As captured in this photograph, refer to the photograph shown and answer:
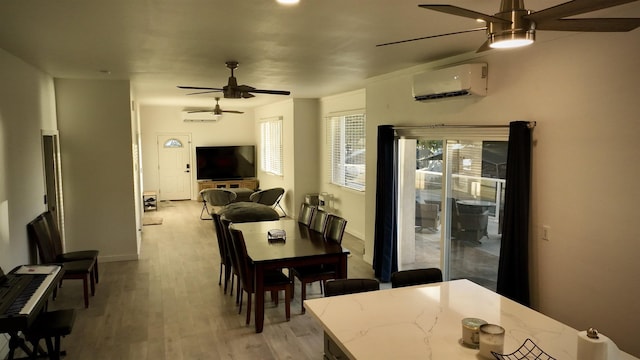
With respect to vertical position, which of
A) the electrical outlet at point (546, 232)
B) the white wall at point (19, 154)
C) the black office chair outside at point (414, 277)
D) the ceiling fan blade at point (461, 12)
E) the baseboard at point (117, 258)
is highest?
the ceiling fan blade at point (461, 12)

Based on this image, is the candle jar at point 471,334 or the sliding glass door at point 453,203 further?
the sliding glass door at point 453,203

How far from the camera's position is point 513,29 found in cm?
184

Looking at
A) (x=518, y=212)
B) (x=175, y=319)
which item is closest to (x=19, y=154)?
(x=175, y=319)

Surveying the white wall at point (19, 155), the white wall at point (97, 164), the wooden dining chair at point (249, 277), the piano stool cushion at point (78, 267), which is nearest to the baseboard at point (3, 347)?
the white wall at point (19, 155)

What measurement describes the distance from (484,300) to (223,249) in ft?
11.3

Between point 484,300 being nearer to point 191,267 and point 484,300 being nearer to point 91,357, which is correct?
point 91,357

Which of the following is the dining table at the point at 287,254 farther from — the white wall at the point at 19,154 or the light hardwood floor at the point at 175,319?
the white wall at the point at 19,154

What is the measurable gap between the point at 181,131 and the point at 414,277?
10.2 meters

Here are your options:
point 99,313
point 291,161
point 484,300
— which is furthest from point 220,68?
point 291,161

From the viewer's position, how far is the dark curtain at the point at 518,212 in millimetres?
3613

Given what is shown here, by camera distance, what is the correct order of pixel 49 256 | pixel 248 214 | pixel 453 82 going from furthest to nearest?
pixel 248 214, pixel 49 256, pixel 453 82

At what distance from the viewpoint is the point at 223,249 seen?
17.5ft

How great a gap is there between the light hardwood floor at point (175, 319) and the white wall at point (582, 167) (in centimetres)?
210

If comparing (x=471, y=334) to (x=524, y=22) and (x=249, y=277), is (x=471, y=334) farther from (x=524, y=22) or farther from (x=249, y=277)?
(x=249, y=277)
